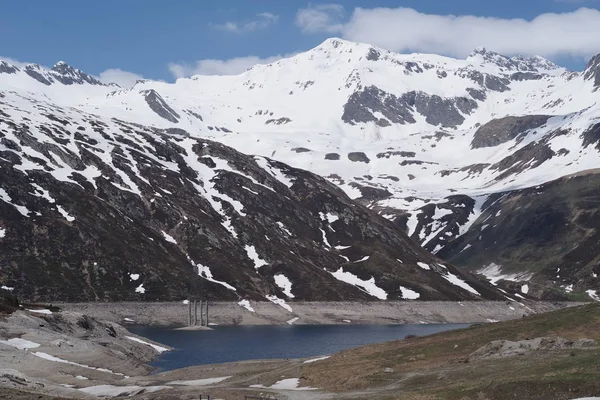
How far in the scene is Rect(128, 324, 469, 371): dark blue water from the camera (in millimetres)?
131875

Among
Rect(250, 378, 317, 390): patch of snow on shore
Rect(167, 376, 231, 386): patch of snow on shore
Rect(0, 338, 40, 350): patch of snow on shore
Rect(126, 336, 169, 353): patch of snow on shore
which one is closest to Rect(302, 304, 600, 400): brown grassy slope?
Rect(250, 378, 317, 390): patch of snow on shore

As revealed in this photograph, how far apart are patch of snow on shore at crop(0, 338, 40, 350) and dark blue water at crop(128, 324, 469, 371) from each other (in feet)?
67.2

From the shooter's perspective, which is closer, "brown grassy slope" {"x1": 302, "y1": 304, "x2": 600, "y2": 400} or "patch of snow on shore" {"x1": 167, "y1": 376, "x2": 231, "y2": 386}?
"brown grassy slope" {"x1": 302, "y1": 304, "x2": 600, "y2": 400}

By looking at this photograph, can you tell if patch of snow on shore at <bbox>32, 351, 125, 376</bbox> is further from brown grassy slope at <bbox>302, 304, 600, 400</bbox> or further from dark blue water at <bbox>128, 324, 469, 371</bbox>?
brown grassy slope at <bbox>302, 304, 600, 400</bbox>

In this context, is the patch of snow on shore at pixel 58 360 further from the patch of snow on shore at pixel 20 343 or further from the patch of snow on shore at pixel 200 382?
the patch of snow on shore at pixel 200 382

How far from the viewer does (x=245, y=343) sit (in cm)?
16400

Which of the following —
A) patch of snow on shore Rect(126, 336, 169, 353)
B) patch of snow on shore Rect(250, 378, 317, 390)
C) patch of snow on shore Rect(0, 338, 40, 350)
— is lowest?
patch of snow on shore Rect(126, 336, 169, 353)

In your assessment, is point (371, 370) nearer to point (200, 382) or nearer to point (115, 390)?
point (200, 382)

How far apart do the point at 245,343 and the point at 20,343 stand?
71318 millimetres

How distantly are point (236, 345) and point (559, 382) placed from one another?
113703mm

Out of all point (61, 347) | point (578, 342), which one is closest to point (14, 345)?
point (61, 347)

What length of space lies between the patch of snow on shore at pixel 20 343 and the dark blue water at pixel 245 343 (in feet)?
67.2

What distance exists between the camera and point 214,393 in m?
68.2

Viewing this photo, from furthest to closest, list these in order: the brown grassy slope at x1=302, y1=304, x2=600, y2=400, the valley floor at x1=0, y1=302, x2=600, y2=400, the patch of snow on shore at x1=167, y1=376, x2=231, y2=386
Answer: the patch of snow on shore at x1=167, y1=376, x2=231, y2=386 → the valley floor at x1=0, y1=302, x2=600, y2=400 → the brown grassy slope at x1=302, y1=304, x2=600, y2=400
